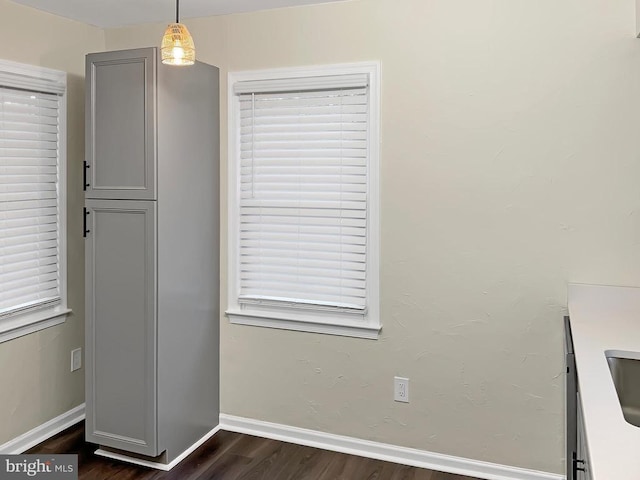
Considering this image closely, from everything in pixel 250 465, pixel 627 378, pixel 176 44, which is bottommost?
pixel 250 465

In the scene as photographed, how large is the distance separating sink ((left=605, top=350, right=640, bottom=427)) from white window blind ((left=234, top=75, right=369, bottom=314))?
4.42 ft

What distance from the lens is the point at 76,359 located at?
342cm

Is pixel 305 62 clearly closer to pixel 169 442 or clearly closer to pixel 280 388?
pixel 280 388

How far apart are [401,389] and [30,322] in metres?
2.00

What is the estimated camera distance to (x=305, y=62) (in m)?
3.06

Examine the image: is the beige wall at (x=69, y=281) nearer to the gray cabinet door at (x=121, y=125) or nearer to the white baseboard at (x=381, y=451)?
the gray cabinet door at (x=121, y=125)

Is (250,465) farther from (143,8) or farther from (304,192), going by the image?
(143,8)

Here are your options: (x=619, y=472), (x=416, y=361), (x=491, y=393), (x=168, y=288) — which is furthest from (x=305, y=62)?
(x=619, y=472)

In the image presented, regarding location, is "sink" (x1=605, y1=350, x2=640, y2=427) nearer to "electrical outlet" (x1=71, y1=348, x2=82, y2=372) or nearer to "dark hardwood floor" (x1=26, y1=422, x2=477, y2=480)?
"dark hardwood floor" (x1=26, y1=422, x2=477, y2=480)

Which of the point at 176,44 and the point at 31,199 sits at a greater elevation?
the point at 176,44

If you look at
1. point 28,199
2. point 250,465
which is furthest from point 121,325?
point 250,465

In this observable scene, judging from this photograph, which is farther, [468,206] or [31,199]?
[31,199]

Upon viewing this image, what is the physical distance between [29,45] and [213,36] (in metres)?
0.96

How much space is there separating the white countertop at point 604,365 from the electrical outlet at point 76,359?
8.89 feet
